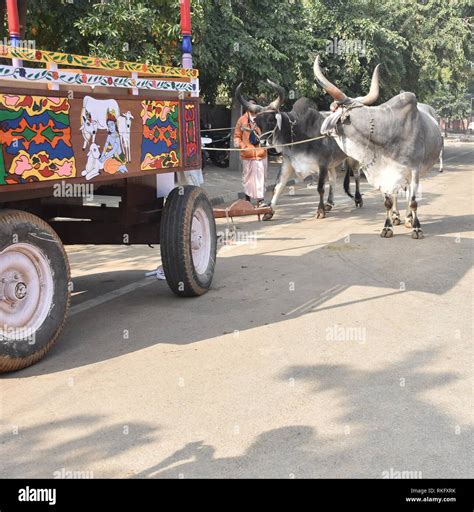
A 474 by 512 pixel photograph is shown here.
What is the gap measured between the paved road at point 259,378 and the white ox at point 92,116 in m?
1.56

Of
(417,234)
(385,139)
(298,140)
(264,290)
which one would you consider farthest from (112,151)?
(298,140)

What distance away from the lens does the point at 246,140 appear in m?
11.9

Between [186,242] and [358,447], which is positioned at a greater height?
[186,242]

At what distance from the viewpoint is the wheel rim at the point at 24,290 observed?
4.54m

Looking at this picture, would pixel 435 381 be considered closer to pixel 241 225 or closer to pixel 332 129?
pixel 332 129

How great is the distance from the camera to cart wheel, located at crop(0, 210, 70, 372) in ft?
14.6

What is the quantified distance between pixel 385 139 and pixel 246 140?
10.7ft

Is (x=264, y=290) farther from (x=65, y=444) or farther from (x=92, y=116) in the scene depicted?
(x=65, y=444)

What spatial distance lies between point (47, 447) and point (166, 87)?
138 inches

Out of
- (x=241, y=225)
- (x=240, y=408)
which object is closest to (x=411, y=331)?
(x=240, y=408)
